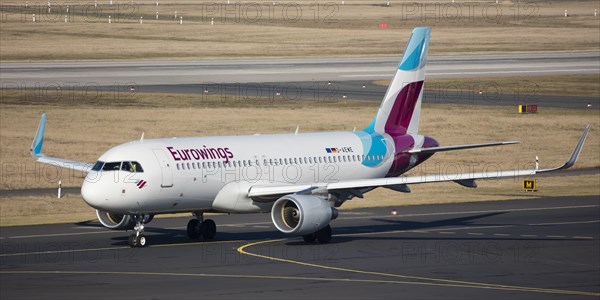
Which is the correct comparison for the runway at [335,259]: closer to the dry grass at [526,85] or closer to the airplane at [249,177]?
the airplane at [249,177]

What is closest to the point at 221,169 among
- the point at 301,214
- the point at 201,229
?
the point at 201,229

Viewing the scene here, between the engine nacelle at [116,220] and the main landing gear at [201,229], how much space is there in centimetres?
317

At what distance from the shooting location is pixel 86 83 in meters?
110

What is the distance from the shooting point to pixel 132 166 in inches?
1909

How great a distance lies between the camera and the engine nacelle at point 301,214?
4909 cm

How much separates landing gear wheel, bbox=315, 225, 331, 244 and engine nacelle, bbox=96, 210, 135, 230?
813cm

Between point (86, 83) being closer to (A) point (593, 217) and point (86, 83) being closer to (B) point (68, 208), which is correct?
(B) point (68, 208)

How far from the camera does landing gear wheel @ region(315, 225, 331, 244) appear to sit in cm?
5200

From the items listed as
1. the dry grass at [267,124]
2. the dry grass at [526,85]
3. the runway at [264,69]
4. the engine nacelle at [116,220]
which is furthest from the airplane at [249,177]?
the dry grass at [526,85]

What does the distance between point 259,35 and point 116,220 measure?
116709 mm

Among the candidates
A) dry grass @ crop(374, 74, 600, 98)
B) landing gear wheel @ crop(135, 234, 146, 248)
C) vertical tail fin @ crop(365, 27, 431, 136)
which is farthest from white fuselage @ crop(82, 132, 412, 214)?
dry grass @ crop(374, 74, 600, 98)

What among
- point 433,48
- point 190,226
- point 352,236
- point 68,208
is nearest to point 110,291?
point 190,226

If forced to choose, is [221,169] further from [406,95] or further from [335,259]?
[406,95]

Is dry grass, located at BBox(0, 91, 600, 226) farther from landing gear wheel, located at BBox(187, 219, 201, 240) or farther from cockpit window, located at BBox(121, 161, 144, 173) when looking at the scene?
cockpit window, located at BBox(121, 161, 144, 173)
